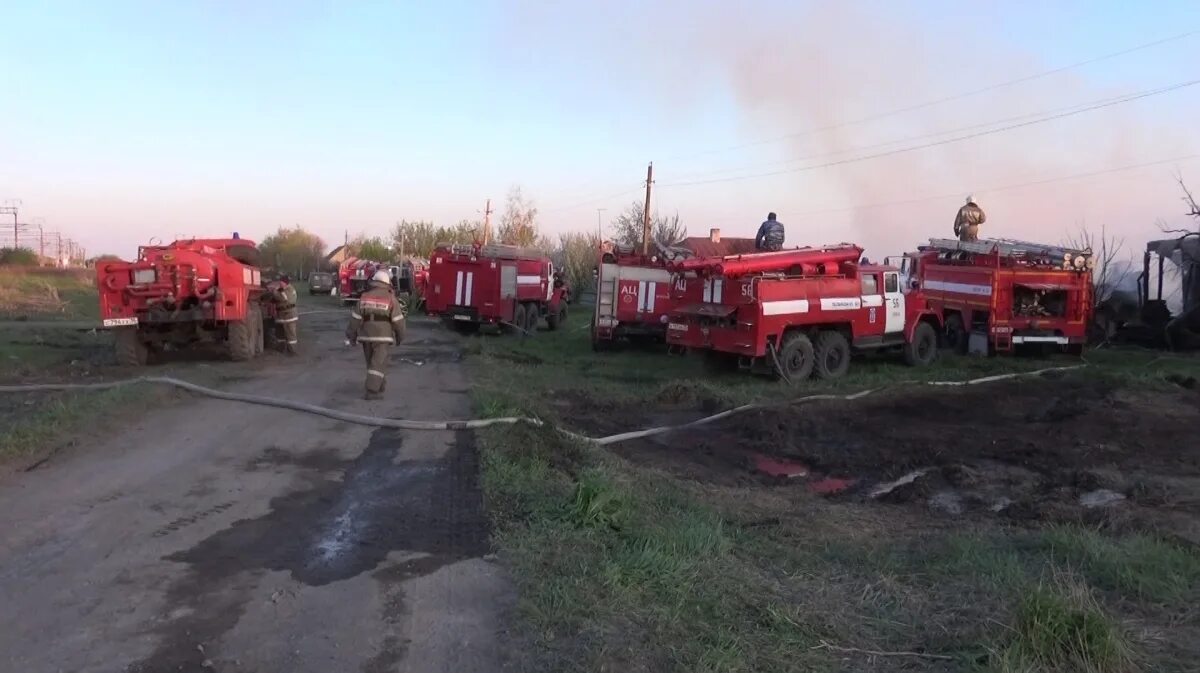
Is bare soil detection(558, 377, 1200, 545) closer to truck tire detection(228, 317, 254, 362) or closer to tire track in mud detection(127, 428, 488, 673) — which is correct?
tire track in mud detection(127, 428, 488, 673)

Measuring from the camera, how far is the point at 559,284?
31.6m

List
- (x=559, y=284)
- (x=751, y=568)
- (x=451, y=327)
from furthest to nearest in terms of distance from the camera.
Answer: (x=559, y=284) < (x=451, y=327) < (x=751, y=568)

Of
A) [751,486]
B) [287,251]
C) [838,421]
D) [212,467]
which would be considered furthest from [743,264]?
[287,251]

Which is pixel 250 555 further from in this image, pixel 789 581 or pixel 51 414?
pixel 51 414

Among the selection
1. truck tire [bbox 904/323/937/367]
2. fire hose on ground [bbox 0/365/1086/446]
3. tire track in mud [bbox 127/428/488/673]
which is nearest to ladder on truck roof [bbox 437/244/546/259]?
truck tire [bbox 904/323/937/367]

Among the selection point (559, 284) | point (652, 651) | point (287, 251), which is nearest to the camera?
point (652, 651)

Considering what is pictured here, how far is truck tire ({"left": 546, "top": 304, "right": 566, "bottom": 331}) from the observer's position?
30828 millimetres

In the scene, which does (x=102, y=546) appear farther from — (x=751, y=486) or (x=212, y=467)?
(x=751, y=486)

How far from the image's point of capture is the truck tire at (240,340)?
53.3 ft

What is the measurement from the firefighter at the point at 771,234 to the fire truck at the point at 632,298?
395cm

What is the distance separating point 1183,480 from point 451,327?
71.7ft

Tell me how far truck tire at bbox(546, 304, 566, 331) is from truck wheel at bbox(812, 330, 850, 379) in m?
14.2

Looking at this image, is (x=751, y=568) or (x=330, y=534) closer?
(x=751, y=568)

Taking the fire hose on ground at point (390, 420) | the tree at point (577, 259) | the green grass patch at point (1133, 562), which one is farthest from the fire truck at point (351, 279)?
the green grass patch at point (1133, 562)
